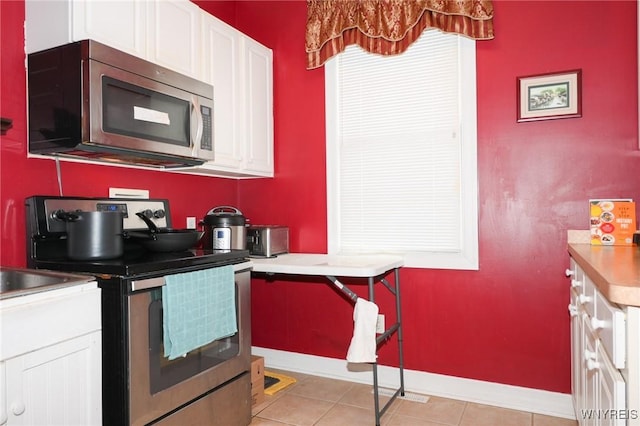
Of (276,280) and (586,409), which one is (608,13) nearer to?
(586,409)

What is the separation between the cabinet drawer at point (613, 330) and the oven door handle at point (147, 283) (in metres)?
1.48

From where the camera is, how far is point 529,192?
7.72ft

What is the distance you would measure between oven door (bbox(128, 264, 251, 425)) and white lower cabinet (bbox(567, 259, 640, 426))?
147 cm

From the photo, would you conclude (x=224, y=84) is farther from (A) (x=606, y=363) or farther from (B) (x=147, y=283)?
(A) (x=606, y=363)

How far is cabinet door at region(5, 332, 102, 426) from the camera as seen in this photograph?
124 cm

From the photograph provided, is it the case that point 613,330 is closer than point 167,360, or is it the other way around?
point 613,330

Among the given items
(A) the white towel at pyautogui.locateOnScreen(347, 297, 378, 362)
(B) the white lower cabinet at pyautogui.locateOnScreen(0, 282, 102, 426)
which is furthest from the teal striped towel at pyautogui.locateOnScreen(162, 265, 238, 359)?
(A) the white towel at pyautogui.locateOnScreen(347, 297, 378, 362)

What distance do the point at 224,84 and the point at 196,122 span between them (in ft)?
1.42

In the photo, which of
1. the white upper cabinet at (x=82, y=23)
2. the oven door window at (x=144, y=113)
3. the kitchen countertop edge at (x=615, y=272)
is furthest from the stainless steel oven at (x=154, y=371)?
the kitchen countertop edge at (x=615, y=272)

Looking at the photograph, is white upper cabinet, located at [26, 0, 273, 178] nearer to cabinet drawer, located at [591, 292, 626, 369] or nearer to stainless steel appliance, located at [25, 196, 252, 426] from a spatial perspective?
stainless steel appliance, located at [25, 196, 252, 426]

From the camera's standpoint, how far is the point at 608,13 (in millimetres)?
2182

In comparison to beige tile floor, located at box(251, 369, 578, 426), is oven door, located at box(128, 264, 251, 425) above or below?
above

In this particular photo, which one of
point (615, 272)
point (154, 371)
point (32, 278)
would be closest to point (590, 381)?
point (615, 272)

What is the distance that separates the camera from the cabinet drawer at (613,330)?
39.1 inches
